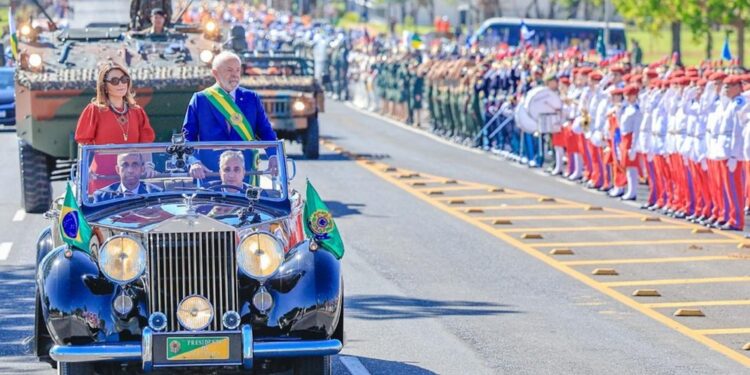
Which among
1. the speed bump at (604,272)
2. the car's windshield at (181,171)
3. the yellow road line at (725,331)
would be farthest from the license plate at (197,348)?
the speed bump at (604,272)

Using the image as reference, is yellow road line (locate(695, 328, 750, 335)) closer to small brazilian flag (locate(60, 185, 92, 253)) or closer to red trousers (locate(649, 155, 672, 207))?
small brazilian flag (locate(60, 185, 92, 253))

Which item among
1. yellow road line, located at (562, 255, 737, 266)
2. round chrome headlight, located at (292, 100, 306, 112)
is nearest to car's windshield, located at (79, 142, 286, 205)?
yellow road line, located at (562, 255, 737, 266)

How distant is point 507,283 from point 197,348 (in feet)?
21.5

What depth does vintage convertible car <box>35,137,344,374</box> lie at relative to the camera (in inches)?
389

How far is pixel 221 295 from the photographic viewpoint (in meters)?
10.1

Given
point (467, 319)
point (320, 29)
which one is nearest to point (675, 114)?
point (467, 319)

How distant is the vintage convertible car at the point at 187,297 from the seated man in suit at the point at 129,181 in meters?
0.35

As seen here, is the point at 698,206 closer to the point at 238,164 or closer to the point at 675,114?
the point at 675,114

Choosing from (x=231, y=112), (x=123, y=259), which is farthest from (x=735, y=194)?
(x=123, y=259)

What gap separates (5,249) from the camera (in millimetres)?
18453

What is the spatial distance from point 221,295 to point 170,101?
37.1 ft

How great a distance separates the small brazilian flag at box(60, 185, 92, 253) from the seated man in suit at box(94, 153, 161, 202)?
1.78ft

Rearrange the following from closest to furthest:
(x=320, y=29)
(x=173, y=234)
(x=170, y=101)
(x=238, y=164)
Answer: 1. (x=173, y=234)
2. (x=238, y=164)
3. (x=170, y=101)
4. (x=320, y=29)

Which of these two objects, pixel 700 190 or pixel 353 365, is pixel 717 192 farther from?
pixel 353 365
